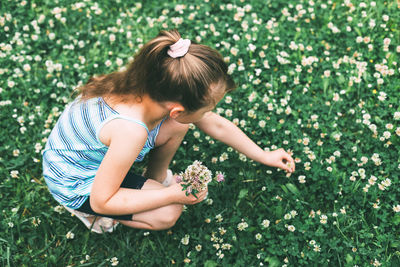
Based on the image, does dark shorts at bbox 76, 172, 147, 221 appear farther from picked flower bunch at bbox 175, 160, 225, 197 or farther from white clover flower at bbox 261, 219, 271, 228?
white clover flower at bbox 261, 219, 271, 228

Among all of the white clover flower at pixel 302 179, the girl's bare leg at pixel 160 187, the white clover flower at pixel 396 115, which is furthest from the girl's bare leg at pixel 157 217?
the white clover flower at pixel 396 115

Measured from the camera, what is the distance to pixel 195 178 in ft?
6.64

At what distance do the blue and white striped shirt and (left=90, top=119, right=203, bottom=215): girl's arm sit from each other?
0.15 m

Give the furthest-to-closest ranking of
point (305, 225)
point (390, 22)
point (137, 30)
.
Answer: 1. point (137, 30)
2. point (390, 22)
3. point (305, 225)

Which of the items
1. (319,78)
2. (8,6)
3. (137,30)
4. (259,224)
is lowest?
(259,224)

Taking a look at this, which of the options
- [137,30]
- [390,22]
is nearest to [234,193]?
[137,30]

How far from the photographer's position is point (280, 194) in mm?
2773

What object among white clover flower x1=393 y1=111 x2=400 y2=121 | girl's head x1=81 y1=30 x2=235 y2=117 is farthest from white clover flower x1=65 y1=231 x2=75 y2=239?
white clover flower x1=393 y1=111 x2=400 y2=121

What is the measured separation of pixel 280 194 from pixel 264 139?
0.46 meters

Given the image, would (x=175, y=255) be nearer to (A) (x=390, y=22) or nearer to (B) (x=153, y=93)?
(B) (x=153, y=93)

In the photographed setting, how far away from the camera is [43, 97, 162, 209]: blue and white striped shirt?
222cm

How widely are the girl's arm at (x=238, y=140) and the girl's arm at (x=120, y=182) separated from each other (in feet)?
1.70

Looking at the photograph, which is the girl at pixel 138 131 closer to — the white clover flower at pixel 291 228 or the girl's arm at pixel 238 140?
the girl's arm at pixel 238 140

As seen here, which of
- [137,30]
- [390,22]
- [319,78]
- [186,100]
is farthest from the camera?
[137,30]
